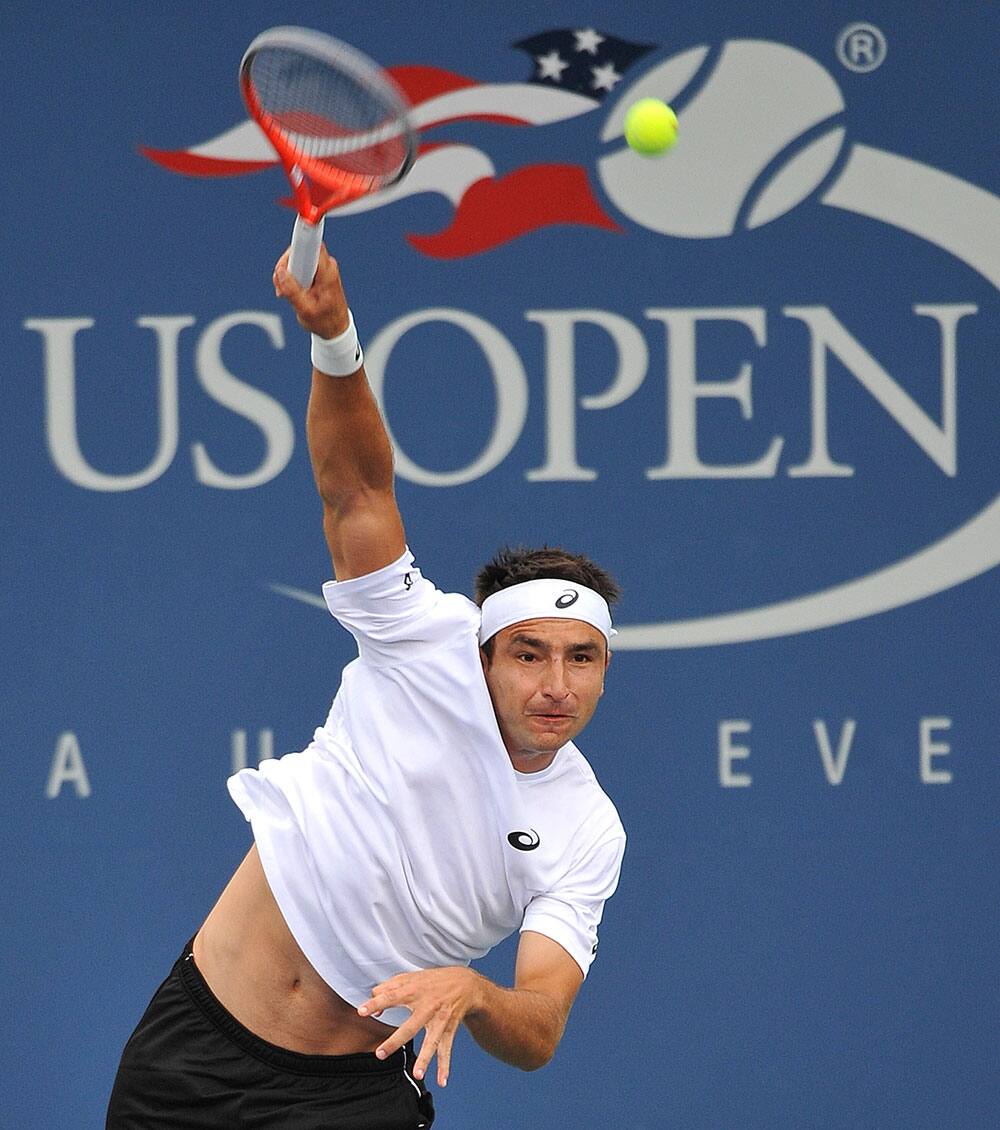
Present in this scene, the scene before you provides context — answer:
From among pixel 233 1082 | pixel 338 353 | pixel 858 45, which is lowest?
pixel 233 1082

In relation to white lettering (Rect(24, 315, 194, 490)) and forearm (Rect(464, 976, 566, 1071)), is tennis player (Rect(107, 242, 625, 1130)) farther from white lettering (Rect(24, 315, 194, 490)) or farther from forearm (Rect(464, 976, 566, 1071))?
white lettering (Rect(24, 315, 194, 490))

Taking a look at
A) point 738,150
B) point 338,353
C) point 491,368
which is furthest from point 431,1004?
point 738,150

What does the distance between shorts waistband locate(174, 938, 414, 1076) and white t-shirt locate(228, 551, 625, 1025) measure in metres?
0.10

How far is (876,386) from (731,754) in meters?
0.87

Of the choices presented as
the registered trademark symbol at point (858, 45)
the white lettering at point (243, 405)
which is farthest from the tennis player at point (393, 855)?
the registered trademark symbol at point (858, 45)

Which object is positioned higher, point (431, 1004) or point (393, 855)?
point (393, 855)

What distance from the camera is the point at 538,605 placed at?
3008 millimetres

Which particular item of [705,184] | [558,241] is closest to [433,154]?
[558,241]

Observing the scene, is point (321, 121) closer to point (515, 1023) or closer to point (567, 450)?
point (515, 1023)

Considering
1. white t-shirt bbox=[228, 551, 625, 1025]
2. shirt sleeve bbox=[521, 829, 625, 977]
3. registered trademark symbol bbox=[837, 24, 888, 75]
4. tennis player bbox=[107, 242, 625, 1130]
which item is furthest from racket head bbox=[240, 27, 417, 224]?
registered trademark symbol bbox=[837, 24, 888, 75]

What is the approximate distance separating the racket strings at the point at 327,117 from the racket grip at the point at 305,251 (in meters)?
0.17

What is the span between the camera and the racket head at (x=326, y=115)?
2.55 m

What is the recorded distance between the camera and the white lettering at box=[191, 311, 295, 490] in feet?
14.1

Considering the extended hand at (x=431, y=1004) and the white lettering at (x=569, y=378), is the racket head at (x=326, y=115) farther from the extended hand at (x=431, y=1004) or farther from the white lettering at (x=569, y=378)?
the white lettering at (x=569, y=378)
